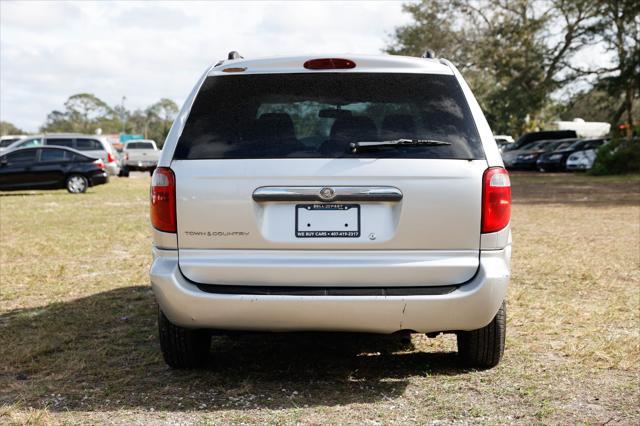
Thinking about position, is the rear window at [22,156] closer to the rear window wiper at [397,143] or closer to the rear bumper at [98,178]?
the rear bumper at [98,178]

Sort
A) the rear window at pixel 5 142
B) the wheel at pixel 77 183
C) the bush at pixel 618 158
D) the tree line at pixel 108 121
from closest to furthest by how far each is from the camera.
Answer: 1. the wheel at pixel 77 183
2. the bush at pixel 618 158
3. the rear window at pixel 5 142
4. the tree line at pixel 108 121

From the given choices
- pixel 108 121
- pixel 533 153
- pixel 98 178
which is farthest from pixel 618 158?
pixel 108 121

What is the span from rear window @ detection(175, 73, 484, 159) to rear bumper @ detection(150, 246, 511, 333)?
611 millimetres

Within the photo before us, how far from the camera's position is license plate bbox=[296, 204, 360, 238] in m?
4.32

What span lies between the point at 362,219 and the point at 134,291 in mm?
4155

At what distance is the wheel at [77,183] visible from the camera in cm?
2480

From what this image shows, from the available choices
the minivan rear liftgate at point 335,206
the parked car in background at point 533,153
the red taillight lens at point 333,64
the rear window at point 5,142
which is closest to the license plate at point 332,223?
the minivan rear liftgate at point 335,206

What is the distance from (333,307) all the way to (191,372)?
1191mm

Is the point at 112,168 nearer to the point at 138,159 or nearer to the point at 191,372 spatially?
the point at 138,159

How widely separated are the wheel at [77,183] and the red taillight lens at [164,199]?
21202mm

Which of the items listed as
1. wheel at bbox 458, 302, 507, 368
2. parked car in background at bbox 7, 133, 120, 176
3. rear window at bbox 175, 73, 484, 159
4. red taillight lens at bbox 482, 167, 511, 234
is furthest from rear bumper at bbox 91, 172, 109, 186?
red taillight lens at bbox 482, 167, 511, 234

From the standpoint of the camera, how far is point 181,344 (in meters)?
4.91

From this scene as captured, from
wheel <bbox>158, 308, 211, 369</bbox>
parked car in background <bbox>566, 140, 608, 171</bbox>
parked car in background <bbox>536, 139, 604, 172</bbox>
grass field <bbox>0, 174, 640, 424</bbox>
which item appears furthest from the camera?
parked car in background <bbox>536, 139, 604, 172</bbox>

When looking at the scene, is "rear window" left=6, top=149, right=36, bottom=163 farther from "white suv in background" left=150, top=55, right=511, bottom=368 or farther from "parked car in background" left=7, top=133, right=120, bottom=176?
"white suv in background" left=150, top=55, right=511, bottom=368
